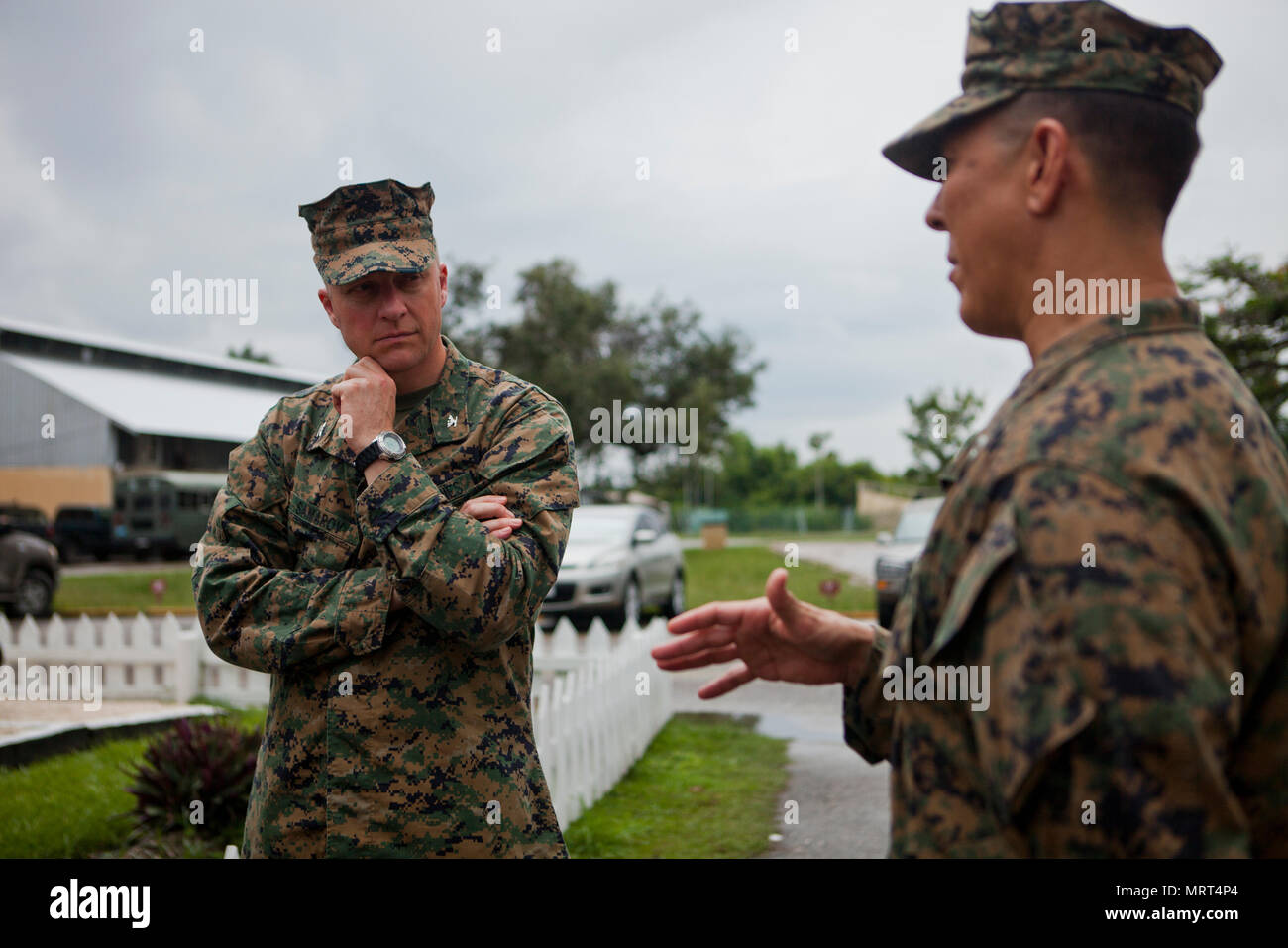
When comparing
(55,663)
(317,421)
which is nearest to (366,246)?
(317,421)

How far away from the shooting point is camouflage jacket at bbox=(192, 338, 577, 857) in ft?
7.13

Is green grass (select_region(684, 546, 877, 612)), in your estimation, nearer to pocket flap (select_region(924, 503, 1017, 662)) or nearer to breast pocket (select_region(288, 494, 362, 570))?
breast pocket (select_region(288, 494, 362, 570))

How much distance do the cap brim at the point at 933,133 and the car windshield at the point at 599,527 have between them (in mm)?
11509

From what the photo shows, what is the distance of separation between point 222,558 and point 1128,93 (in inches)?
80.4

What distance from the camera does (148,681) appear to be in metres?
8.83

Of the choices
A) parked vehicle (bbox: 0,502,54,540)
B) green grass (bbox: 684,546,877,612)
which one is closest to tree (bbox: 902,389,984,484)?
green grass (bbox: 684,546,877,612)

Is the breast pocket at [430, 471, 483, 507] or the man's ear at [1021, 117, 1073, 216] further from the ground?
the man's ear at [1021, 117, 1073, 216]

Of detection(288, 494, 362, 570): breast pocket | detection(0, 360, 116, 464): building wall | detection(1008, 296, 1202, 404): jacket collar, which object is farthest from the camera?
detection(0, 360, 116, 464): building wall

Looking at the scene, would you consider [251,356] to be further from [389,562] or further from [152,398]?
[389,562]

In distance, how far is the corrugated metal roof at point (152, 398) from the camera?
35094mm

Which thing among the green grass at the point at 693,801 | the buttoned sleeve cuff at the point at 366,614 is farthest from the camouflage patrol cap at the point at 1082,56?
the green grass at the point at 693,801

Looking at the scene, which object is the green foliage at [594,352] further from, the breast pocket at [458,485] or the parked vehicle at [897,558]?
the breast pocket at [458,485]

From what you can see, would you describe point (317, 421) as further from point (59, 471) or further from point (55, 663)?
point (59, 471)

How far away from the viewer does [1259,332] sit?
47.8 ft
